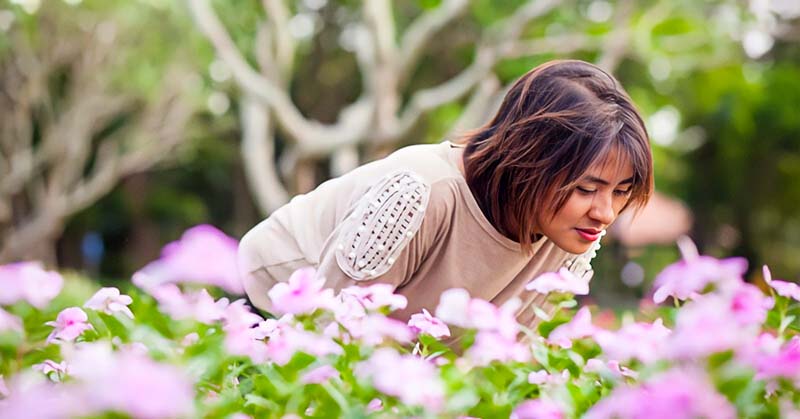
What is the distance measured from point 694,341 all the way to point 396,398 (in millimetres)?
437

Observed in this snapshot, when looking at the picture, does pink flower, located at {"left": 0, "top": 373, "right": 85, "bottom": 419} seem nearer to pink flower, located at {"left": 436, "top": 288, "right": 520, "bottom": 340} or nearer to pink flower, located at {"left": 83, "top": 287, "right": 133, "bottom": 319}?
pink flower, located at {"left": 436, "top": 288, "right": 520, "bottom": 340}

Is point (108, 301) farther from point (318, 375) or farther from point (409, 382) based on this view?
point (409, 382)

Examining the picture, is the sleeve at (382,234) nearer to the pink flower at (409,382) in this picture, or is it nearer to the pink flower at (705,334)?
the pink flower at (409,382)

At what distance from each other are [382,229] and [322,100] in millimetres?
16505

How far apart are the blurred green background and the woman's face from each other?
19.4ft

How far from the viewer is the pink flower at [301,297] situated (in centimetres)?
147

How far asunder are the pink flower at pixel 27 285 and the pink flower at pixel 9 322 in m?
0.02

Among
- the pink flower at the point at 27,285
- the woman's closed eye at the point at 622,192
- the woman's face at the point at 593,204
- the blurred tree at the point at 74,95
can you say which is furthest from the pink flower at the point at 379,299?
the blurred tree at the point at 74,95

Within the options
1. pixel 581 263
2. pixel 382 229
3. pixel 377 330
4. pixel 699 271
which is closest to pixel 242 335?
pixel 377 330

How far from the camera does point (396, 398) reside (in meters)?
1.36

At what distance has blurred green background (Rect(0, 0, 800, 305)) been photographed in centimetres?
873

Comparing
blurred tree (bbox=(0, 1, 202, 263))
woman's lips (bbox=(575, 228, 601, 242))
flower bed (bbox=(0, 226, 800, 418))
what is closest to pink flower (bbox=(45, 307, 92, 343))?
flower bed (bbox=(0, 226, 800, 418))

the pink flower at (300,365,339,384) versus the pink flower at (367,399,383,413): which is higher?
the pink flower at (300,365,339,384)

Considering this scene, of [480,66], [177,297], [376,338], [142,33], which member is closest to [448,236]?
[376,338]
